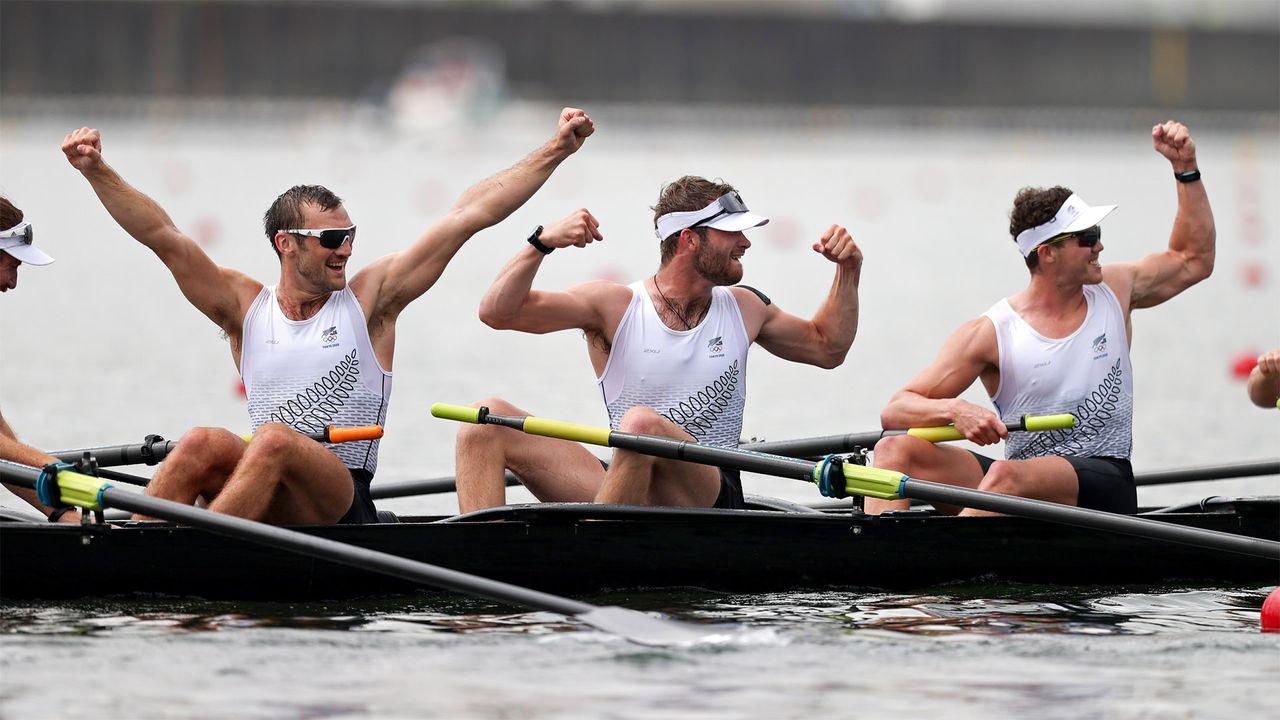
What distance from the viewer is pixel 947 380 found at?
27.5 feet

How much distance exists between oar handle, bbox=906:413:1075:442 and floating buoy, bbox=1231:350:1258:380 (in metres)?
4.33

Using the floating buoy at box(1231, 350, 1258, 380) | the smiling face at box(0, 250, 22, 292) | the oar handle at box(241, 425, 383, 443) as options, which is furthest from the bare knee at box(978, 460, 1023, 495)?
the floating buoy at box(1231, 350, 1258, 380)

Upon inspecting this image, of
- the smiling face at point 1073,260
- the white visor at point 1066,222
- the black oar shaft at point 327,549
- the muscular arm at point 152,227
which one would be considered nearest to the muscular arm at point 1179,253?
the smiling face at point 1073,260

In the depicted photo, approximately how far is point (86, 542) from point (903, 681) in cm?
316

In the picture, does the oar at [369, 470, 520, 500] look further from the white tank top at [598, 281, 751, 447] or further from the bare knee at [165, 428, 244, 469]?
the bare knee at [165, 428, 244, 469]

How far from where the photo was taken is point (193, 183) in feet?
152

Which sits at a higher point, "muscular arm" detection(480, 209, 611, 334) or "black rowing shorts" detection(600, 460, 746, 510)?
"muscular arm" detection(480, 209, 611, 334)

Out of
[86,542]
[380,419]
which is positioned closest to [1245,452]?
[380,419]

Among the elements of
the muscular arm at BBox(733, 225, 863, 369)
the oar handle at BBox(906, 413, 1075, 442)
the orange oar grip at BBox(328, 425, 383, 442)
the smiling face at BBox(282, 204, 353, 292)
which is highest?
the smiling face at BBox(282, 204, 353, 292)

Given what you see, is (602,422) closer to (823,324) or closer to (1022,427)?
(823,324)

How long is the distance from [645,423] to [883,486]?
0.99 metres

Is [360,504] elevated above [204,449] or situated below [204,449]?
below

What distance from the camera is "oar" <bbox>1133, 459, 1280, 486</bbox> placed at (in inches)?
362

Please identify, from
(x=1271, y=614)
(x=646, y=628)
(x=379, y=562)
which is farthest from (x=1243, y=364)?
(x=379, y=562)
